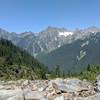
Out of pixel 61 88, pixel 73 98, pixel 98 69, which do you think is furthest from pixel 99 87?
pixel 98 69

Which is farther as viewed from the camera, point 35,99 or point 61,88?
point 61,88

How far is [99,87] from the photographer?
5422cm

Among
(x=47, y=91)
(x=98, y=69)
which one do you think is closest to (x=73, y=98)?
(x=47, y=91)

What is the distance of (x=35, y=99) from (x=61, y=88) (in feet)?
43.6

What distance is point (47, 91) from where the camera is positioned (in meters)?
49.3

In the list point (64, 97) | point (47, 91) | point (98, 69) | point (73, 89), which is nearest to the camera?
point (64, 97)

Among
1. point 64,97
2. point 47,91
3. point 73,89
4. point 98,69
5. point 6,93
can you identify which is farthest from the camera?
point 98,69

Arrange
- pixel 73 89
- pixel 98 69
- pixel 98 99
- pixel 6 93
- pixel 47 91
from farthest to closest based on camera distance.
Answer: pixel 98 69, pixel 73 89, pixel 47 91, pixel 6 93, pixel 98 99

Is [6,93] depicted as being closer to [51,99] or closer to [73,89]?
[51,99]

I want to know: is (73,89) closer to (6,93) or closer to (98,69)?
(6,93)

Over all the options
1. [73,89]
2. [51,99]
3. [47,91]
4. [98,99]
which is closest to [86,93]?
[73,89]

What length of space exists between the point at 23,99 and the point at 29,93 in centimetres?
268

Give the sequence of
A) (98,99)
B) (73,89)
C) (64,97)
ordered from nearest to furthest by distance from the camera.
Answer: (98,99)
(64,97)
(73,89)

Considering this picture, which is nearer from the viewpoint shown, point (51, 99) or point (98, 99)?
point (98, 99)
